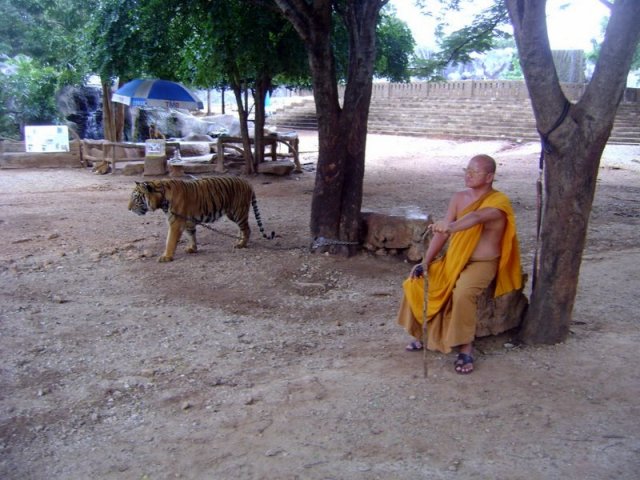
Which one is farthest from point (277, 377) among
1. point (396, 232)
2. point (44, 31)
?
point (44, 31)

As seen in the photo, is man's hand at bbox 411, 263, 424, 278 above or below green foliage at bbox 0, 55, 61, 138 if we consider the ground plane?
below

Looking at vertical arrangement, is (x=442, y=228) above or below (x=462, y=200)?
below

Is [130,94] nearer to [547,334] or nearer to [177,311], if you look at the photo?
[177,311]

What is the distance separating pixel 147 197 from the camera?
24.3 ft

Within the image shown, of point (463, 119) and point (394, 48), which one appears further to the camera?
point (463, 119)

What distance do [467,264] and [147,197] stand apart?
4483 millimetres

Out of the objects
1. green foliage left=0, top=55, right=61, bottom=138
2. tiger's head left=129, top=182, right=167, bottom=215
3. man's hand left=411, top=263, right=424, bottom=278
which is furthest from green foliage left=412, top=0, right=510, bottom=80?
green foliage left=0, top=55, right=61, bottom=138

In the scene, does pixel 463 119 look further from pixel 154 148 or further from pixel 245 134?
pixel 154 148

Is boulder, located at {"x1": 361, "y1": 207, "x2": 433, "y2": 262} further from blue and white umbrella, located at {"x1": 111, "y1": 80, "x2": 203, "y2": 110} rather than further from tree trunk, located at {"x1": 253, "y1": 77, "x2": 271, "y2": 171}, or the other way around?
blue and white umbrella, located at {"x1": 111, "y1": 80, "x2": 203, "y2": 110}

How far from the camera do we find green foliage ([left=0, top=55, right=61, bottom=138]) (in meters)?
19.7

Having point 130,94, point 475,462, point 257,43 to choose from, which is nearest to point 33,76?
point 130,94

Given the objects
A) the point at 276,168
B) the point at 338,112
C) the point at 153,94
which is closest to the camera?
the point at 338,112

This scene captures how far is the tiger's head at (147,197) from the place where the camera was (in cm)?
740

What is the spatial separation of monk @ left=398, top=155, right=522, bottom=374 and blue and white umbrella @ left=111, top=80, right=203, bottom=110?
41.6ft
